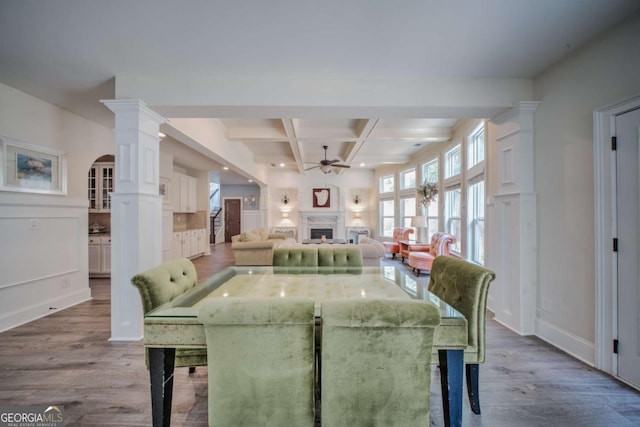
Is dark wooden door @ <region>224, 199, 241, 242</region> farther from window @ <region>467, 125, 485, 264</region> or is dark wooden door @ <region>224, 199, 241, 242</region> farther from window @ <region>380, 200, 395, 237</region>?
window @ <region>467, 125, 485, 264</region>

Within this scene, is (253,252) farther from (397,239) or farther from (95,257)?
(397,239)

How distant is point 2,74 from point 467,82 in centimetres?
454

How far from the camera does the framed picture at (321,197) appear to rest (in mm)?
9461

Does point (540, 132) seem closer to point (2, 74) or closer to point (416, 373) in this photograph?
point (416, 373)

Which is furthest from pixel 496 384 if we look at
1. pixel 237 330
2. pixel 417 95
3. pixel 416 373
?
pixel 417 95

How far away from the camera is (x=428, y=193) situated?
6.29 metres

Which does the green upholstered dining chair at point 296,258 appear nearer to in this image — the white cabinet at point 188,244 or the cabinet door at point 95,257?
the cabinet door at point 95,257

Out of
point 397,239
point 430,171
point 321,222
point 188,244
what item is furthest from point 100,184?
point 430,171

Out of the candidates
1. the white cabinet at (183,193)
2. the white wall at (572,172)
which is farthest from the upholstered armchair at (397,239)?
the white cabinet at (183,193)

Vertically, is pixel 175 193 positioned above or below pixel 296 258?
above

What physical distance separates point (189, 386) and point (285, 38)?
8.76 feet

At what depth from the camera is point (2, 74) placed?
8.71 feet

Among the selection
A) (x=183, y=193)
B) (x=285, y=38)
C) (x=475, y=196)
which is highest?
(x=285, y=38)

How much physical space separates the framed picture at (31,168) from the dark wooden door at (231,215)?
27.8ft
